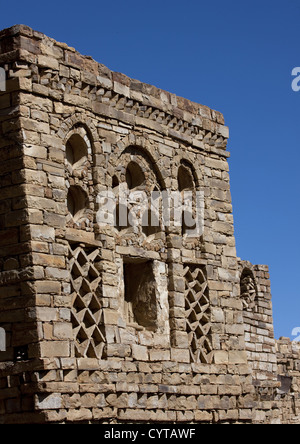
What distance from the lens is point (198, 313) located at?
59.5 ft

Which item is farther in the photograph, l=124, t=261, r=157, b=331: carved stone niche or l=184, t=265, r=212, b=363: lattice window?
l=184, t=265, r=212, b=363: lattice window

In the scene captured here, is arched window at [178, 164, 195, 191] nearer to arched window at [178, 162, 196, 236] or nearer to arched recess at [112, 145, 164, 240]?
arched window at [178, 162, 196, 236]

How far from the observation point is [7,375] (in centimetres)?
1503

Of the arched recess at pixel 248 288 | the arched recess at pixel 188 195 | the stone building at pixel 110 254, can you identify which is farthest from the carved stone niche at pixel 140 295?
the arched recess at pixel 248 288

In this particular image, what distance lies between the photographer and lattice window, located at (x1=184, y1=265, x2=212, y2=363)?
58.6 feet

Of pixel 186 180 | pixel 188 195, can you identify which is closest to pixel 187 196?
pixel 188 195

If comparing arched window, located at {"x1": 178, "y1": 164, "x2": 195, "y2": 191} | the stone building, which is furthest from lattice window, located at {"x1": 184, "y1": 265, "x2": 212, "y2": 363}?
arched window, located at {"x1": 178, "y1": 164, "x2": 195, "y2": 191}

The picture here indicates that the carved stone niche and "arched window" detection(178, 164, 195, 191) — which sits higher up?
"arched window" detection(178, 164, 195, 191)

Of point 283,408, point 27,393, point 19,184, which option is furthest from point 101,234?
point 283,408

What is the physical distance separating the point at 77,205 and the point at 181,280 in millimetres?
2324

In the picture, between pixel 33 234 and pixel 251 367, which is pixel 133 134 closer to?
pixel 33 234

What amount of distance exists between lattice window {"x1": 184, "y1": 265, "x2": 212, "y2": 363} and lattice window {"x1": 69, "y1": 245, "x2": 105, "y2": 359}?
2.18 m

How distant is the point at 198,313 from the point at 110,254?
237 centimetres

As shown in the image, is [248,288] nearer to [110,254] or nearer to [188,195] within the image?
[188,195]
